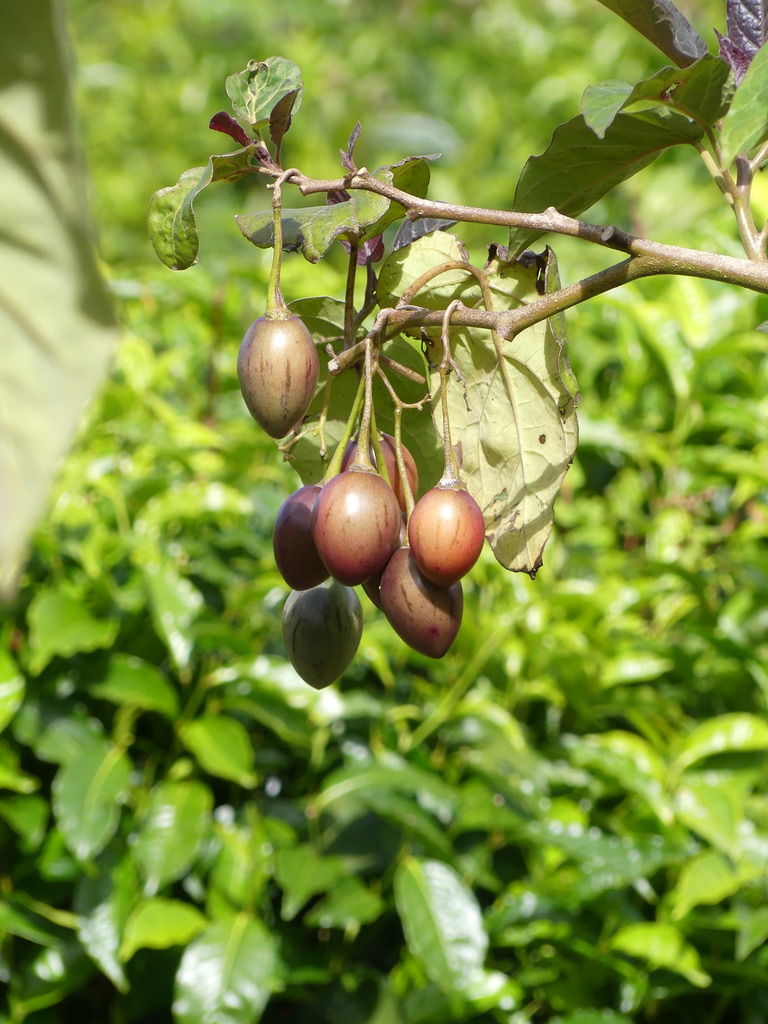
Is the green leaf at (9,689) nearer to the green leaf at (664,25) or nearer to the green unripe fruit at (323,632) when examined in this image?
the green unripe fruit at (323,632)

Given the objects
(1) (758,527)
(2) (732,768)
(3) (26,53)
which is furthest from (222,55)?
(3) (26,53)

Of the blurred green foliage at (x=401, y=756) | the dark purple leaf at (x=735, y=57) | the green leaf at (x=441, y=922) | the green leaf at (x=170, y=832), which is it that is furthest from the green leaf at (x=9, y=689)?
the dark purple leaf at (x=735, y=57)

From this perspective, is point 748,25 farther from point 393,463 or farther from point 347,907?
point 347,907

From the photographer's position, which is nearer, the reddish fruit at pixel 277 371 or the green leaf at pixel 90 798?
the reddish fruit at pixel 277 371

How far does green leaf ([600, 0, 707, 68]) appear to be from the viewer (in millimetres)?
505

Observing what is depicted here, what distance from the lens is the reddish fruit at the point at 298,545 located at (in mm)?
564

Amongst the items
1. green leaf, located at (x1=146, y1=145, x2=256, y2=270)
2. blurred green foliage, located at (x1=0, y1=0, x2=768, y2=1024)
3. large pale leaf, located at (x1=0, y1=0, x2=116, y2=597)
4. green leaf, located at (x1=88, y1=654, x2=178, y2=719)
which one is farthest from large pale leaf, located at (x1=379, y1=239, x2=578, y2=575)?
green leaf, located at (x1=88, y1=654, x2=178, y2=719)

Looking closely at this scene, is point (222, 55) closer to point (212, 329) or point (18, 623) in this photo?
point (212, 329)

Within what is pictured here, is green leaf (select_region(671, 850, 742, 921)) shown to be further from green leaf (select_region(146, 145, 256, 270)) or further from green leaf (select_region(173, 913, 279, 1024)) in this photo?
green leaf (select_region(146, 145, 256, 270))

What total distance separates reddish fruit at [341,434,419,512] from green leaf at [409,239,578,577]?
0.08ft

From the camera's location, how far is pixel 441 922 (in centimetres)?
128

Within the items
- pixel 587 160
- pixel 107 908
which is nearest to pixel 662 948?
pixel 107 908

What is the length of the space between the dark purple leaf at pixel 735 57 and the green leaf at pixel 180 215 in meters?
0.23

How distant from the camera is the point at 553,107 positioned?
12.3ft
